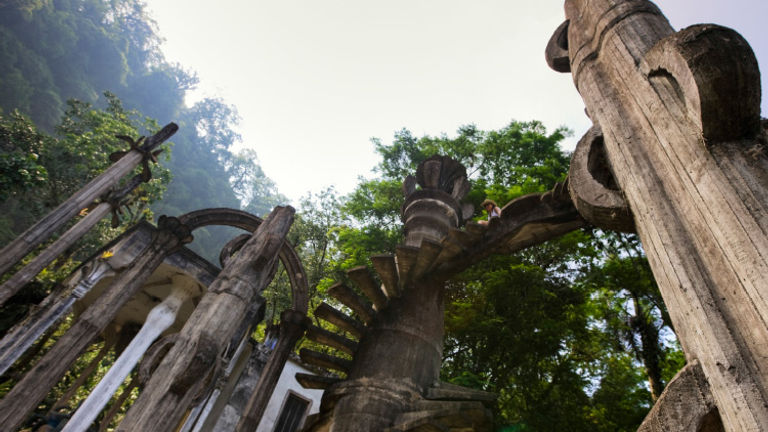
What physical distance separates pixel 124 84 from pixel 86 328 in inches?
2949

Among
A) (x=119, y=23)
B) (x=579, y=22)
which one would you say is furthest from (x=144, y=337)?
(x=119, y=23)

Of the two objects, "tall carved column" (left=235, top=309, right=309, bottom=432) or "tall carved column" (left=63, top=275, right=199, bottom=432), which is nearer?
"tall carved column" (left=235, top=309, right=309, bottom=432)

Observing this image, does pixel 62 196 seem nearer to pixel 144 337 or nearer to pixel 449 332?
pixel 144 337

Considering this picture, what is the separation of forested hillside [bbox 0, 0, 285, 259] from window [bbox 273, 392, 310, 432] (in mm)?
34567

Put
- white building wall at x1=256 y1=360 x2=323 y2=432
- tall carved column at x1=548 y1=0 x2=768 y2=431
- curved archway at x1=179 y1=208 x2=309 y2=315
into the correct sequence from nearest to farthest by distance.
→ tall carved column at x1=548 y1=0 x2=768 y2=431, curved archway at x1=179 y1=208 x2=309 y2=315, white building wall at x1=256 y1=360 x2=323 y2=432

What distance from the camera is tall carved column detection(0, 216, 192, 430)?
3975mm

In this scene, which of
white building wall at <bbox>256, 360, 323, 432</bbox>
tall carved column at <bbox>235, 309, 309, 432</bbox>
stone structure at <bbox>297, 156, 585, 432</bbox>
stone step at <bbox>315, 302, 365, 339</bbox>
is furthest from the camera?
white building wall at <bbox>256, 360, 323, 432</bbox>

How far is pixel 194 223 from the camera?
4.35 meters

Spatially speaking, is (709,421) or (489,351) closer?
(709,421)

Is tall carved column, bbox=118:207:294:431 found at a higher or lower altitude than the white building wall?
lower

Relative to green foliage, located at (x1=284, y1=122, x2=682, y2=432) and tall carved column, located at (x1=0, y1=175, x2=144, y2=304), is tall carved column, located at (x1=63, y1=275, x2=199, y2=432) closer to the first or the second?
tall carved column, located at (x1=0, y1=175, x2=144, y2=304)

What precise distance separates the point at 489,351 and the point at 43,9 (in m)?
61.8

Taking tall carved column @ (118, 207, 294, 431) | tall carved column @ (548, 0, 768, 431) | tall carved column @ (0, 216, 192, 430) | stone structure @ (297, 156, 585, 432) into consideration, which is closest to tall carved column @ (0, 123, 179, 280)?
tall carved column @ (0, 216, 192, 430)

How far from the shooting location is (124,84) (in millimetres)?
62125
